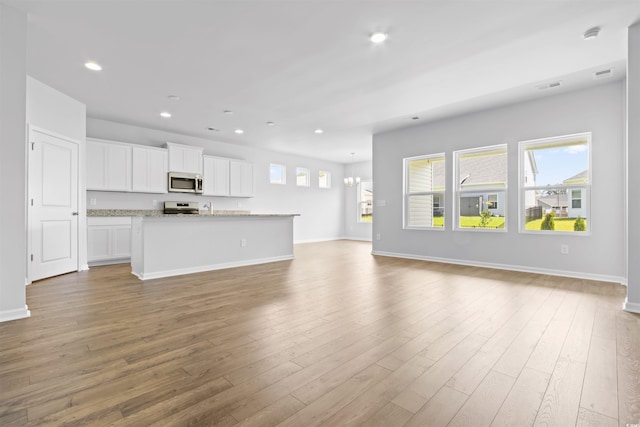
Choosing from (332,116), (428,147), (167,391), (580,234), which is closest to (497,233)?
(580,234)

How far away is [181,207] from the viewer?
6.89m

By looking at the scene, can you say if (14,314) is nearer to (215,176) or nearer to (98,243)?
(98,243)

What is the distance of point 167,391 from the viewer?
1.62 meters

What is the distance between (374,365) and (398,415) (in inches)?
18.8

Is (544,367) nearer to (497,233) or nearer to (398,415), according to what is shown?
(398,415)

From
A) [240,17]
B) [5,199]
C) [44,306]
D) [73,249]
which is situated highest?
[240,17]

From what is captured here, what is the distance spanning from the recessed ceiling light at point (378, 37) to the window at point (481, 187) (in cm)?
330

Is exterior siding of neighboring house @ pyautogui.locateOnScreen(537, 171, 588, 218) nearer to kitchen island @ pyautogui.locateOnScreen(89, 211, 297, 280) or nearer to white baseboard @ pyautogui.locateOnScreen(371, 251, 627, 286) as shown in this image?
white baseboard @ pyautogui.locateOnScreen(371, 251, 627, 286)

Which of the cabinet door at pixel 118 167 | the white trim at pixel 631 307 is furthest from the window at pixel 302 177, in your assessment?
the white trim at pixel 631 307

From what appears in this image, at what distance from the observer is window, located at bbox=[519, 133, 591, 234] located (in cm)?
463

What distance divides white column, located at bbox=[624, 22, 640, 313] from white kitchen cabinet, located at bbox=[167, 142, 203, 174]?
7.12m

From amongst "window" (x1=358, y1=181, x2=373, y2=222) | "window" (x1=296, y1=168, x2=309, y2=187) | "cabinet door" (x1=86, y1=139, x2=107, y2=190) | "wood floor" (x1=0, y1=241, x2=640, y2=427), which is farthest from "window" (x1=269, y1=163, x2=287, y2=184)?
"wood floor" (x1=0, y1=241, x2=640, y2=427)

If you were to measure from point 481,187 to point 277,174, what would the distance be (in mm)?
5715

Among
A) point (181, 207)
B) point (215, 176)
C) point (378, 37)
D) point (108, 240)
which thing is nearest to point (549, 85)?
point (378, 37)
